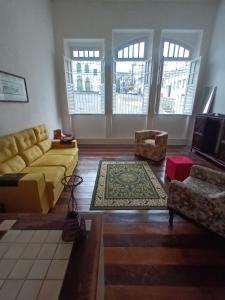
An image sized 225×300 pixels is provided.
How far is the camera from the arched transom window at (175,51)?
468 centimetres

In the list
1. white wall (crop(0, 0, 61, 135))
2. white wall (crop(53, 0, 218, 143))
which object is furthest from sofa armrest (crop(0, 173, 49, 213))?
white wall (crop(53, 0, 218, 143))

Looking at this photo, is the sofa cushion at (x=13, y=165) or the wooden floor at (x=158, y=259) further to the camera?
the sofa cushion at (x=13, y=165)

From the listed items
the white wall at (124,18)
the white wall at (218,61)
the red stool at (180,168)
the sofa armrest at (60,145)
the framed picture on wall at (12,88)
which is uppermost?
the white wall at (124,18)

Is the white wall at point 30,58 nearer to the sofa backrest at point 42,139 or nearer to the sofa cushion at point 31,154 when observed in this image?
the sofa backrest at point 42,139

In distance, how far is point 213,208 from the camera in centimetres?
153

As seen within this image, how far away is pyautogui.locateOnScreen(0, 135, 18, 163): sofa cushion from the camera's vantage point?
2.14 m

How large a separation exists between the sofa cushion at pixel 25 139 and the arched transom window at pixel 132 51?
11.2 ft

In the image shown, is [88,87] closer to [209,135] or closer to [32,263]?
[209,135]

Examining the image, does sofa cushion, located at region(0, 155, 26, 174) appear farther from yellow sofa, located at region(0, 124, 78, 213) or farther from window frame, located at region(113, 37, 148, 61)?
window frame, located at region(113, 37, 148, 61)

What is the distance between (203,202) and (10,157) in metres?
2.42

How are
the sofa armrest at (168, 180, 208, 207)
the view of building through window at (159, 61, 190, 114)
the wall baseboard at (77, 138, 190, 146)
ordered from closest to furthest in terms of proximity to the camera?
the sofa armrest at (168, 180, 208, 207) < the view of building through window at (159, 61, 190, 114) < the wall baseboard at (77, 138, 190, 146)

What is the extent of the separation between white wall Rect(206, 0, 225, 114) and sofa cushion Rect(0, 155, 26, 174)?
4.46 meters

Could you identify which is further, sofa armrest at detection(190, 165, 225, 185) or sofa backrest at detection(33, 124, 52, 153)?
sofa backrest at detection(33, 124, 52, 153)

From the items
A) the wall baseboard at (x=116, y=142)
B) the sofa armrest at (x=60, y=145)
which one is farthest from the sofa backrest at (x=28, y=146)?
the wall baseboard at (x=116, y=142)
